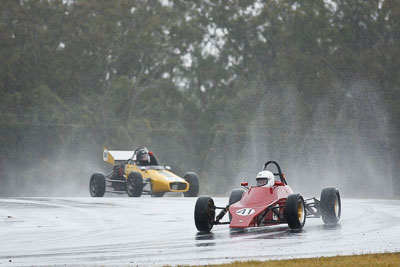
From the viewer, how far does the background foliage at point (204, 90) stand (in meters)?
63.1

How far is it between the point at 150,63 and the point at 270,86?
1154 cm

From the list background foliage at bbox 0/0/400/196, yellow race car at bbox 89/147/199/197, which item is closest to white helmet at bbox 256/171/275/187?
yellow race car at bbox 89/147/199/197

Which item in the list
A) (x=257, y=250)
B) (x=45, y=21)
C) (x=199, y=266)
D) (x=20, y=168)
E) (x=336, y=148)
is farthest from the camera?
(x=45, y=21)

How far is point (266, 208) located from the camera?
17094 millimetres

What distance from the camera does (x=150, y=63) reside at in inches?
2894

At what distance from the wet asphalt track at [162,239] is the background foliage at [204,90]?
126 ft

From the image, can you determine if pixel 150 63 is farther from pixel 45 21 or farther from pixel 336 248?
pixel 336 248

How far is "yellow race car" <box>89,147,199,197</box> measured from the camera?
108ft

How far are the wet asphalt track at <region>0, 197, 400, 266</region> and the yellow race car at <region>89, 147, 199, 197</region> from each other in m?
9.47

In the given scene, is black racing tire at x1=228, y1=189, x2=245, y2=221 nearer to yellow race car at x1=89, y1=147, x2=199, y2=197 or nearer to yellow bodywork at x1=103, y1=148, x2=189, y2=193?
yellow race car at x1=89, y1=147, x2=199, y2=197

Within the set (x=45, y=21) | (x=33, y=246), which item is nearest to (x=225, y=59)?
(x=45, y=21)

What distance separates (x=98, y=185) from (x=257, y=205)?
17.6 m

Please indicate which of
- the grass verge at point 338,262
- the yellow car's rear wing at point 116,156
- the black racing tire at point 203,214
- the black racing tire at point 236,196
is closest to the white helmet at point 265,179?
the black racing tire at point 236,196

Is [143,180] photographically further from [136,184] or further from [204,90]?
[204,90]
